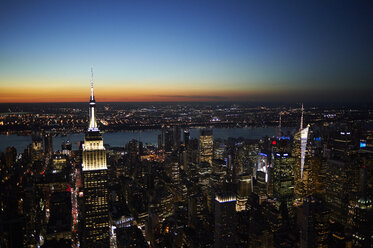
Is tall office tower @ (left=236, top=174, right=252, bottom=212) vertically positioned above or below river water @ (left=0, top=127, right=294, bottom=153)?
below

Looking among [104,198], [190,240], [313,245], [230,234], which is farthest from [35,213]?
[313,245]

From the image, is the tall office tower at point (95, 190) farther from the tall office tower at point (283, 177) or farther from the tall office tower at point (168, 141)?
the tall office tower at point (168, 141)

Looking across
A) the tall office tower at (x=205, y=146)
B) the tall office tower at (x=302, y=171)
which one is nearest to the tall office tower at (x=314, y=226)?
the tall office tower at (x=302, y=171)

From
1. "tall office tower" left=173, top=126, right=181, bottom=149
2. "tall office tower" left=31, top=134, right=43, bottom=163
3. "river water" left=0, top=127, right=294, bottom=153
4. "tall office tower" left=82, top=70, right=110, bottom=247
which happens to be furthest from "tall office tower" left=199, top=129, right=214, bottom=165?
"tall office tower" left=82, top=70, right=110, bottom=247

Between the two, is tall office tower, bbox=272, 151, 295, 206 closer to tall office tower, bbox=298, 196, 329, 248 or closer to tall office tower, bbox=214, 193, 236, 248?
tall office tower, bbox=298, 196, 329, 248

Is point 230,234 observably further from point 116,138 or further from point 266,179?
point 116,138

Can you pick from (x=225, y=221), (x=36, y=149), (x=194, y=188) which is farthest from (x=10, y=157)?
(x=225, y=221)

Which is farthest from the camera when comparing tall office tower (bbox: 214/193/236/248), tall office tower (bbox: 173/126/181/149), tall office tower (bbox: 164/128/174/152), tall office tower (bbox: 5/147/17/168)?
tall office tower (bbox: 173/126/181/149)

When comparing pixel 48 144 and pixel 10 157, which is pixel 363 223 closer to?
pixel 10 157
